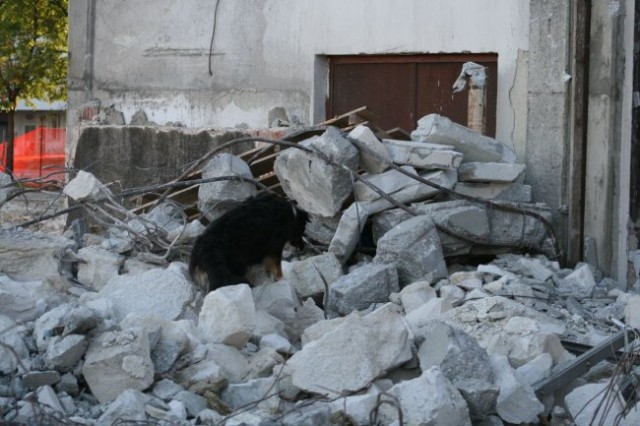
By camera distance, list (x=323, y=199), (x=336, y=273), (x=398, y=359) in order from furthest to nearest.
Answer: (x=323, y=199) → (x=336, y=273) → (x=398, y=359)

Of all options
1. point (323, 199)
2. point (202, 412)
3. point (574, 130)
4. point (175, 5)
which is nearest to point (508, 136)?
point (574, 130)

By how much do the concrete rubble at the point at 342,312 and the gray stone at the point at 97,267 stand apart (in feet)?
0.06

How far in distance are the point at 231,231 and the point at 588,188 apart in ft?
12.0

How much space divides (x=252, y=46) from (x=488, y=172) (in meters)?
3.71

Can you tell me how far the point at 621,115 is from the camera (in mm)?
9680

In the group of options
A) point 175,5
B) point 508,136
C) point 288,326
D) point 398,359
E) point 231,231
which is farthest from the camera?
point 175,5

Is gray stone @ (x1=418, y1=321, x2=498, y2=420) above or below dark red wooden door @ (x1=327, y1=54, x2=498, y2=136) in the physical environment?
below

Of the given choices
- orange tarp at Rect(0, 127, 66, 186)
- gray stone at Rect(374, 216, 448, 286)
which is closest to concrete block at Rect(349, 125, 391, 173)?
gray stone at Rect(374, 216, 448, 286)

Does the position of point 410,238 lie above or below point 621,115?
below

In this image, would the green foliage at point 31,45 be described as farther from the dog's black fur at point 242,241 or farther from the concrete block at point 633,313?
the concrete block at point 633,313

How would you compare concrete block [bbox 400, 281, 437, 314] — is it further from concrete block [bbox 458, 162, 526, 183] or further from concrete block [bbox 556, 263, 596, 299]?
concrete block [bbox 458, 162, 526, 183]

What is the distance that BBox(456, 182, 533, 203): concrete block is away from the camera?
388 inches

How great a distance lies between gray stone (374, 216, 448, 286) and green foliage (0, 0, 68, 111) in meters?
14.0

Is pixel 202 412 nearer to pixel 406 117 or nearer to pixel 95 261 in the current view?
pixel 95 261
